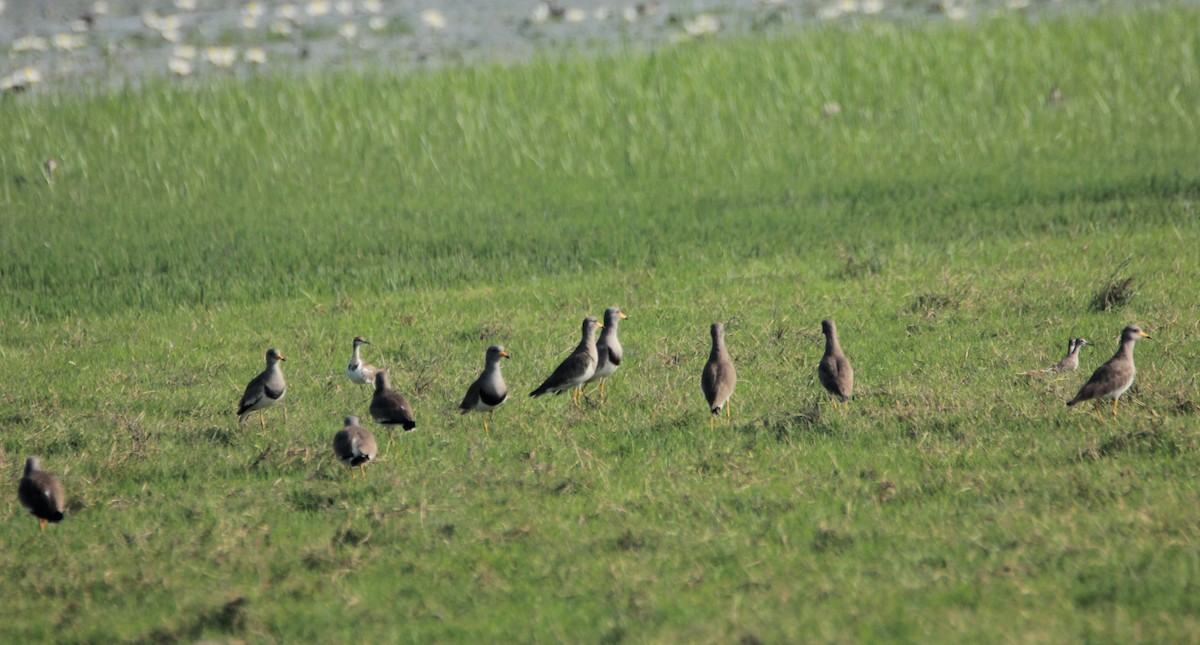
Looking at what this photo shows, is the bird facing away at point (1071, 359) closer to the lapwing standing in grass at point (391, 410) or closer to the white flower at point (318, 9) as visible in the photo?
the lapwing standing in grass at point (391, 410)

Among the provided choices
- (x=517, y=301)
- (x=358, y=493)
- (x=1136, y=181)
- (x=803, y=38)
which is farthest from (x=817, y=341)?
(x=803, y=38)

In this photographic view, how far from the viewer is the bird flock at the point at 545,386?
9.01 metres

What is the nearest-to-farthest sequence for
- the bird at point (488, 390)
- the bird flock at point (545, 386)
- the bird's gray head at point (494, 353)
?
1. the bird flock at point (545, 386)
2. the bird at point (488, 390)
3. the bird's gray head at point (494, 353)

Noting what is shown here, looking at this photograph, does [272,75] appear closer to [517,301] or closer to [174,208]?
[174,208]

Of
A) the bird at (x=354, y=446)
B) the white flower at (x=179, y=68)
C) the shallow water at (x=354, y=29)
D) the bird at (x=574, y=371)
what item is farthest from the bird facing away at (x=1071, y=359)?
the white flower at (x=179, y=68)

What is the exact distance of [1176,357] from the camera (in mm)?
11203

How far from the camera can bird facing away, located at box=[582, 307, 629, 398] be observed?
1125cm

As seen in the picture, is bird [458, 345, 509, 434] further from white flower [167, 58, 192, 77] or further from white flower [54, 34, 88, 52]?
white flower [54, 34, 88, 52]

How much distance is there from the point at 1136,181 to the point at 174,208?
13.1 m

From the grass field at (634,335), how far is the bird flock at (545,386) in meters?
0.22

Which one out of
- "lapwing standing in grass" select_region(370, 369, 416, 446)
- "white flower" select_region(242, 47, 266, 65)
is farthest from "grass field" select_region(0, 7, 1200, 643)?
"white flower" select_region(242, 47, 266, 65)

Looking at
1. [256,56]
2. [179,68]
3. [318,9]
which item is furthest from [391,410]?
[318,9]

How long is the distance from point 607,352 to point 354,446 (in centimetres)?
279

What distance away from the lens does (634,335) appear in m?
13.4
